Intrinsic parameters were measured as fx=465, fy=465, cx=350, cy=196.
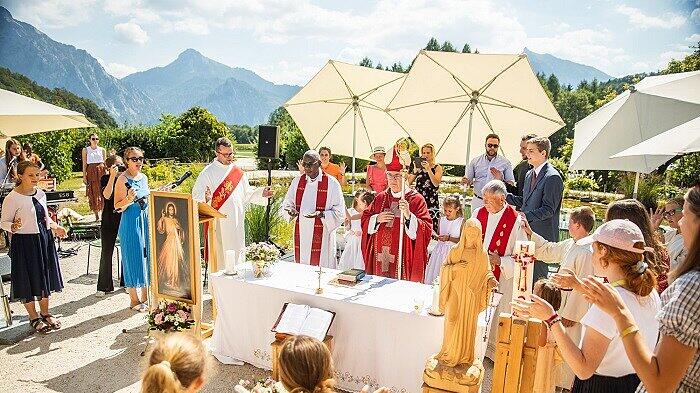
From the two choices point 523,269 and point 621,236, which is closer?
point 621,236

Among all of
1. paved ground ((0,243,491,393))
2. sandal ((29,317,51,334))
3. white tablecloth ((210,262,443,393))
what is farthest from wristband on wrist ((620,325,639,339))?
sandal ((29,317,51,334))

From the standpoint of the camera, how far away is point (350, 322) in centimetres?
436

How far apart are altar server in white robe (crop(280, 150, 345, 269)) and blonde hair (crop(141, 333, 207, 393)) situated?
441 centimetres

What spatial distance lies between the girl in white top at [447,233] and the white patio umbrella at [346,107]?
4186 mm

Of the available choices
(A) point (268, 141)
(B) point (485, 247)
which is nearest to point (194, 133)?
(A) point (268, 141)

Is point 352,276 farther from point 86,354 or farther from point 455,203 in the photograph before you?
point 86,354

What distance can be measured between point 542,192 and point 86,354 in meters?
5.84

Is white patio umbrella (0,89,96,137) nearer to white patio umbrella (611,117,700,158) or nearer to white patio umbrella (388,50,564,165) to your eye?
white patio umbrella (388,50,564,165)

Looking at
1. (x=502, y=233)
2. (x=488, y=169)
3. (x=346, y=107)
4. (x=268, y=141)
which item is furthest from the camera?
(x=346, y=107)

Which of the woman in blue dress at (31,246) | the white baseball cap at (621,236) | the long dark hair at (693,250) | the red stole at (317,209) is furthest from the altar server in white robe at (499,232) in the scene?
the woman in blue dress at (31,246)

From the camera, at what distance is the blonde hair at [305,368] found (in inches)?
88.5

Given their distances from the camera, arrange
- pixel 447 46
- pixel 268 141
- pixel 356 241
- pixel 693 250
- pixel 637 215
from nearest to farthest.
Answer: pixel 693 250
pixel 637 215
pixel 356 241
pixel 268 141
pixel 447 46

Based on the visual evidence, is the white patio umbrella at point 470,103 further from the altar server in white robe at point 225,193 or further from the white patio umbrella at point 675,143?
the altar server in white robe at point 225,193

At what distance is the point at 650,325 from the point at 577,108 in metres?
50.6
